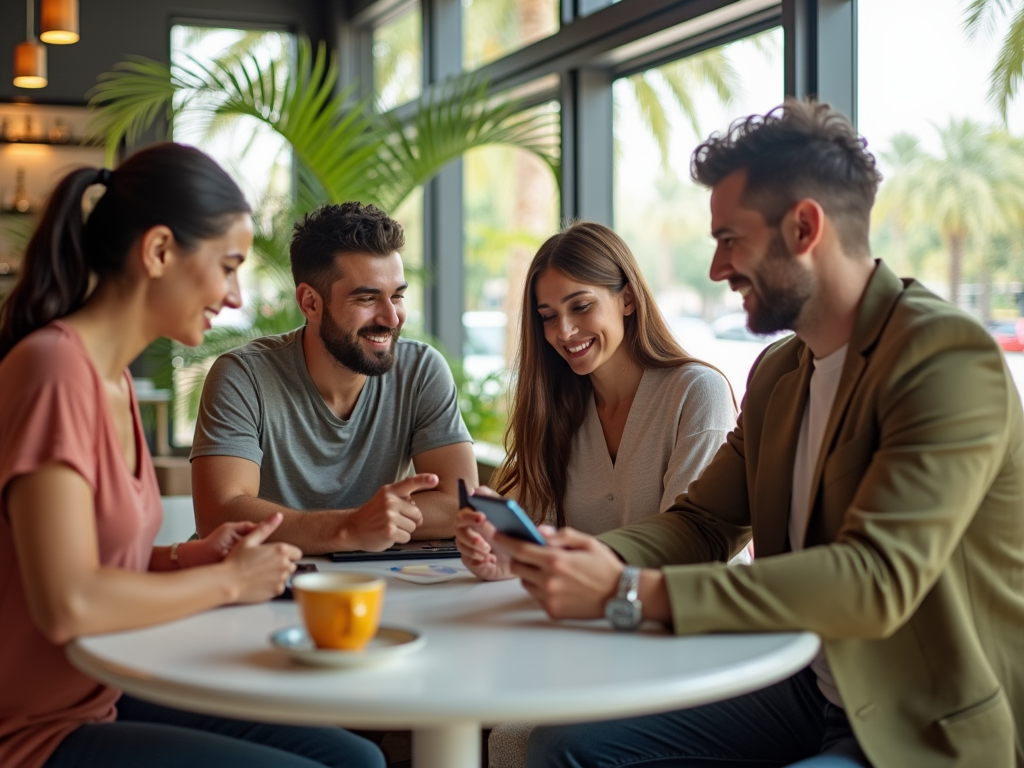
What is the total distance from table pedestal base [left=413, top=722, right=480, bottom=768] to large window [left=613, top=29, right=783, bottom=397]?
2.30 m

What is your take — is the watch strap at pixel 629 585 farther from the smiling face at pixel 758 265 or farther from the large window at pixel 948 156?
the large window at pixel 948 156

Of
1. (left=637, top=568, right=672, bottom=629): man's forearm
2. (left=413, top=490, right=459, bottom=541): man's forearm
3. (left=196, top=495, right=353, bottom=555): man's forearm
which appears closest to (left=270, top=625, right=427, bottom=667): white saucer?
(left=637, top=568, right=672, bottom=629): man's forearm

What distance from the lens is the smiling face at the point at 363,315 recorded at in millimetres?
2561

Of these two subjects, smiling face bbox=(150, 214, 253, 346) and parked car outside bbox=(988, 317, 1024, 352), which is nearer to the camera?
smiling face bbox=(150, 214, 253, 346)

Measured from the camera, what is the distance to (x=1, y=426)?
1.43 metres

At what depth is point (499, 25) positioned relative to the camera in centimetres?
569

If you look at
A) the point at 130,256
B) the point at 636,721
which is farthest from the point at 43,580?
the point at 636,721

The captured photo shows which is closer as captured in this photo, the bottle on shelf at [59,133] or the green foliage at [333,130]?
the green foliage at [333,130]

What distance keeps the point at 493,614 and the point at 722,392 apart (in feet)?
3.25

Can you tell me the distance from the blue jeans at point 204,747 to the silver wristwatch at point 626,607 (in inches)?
20.8

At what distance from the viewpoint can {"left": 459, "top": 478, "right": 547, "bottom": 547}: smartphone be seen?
1491 millimetres

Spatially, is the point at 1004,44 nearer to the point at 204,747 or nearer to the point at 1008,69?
the point at 1008,69

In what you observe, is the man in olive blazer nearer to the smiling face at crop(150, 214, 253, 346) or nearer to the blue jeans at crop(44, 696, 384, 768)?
the blue jeans at crop(44, 696, 384, 768)

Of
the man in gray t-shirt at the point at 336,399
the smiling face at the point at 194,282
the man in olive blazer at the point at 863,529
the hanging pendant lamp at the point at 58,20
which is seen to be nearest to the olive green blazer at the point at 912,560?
the man in olive blazer at the point at 863,529
